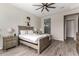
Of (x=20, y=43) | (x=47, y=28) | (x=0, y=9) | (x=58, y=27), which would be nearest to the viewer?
(x=0, y=9)

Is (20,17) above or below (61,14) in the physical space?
below

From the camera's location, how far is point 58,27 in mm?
5848

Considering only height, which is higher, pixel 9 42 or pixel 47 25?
pixel 47 25

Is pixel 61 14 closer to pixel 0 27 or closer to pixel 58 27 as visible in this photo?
pixel 58 27

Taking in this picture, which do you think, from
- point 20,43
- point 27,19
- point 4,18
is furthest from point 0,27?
point 27,19

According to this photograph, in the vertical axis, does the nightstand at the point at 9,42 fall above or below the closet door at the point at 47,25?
below

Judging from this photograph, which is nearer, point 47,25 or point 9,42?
point 9,42

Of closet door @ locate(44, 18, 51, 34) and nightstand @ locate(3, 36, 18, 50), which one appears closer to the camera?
nightstand @ locate(3, 36, 18, 50)

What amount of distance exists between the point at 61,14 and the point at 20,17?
3.64 m

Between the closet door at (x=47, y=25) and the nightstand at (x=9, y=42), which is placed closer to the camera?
the nightstand at (x=9, y=42)

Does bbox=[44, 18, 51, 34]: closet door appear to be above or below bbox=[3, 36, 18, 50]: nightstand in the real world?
above

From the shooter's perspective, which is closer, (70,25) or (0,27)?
(0,27)

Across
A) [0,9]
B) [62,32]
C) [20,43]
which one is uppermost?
[0,9]

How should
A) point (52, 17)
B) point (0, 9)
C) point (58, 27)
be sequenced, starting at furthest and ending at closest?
point (52, 17)
point (58, 27)
point (0, 9)
